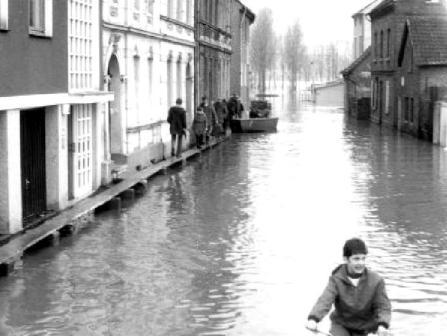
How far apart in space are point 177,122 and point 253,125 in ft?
53.0

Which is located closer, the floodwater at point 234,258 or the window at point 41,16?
the floodwater at point 234,258

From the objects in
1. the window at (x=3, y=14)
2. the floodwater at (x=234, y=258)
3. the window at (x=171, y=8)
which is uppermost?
the window at (x=171, y=8)

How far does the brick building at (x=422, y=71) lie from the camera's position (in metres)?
37.6

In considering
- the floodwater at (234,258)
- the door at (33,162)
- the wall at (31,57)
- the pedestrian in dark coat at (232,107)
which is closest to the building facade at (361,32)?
the pedestrian in dark coat at (232,107)

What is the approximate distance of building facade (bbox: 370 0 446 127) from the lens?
4612 cm

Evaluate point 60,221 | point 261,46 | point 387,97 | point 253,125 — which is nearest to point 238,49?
point 387,97

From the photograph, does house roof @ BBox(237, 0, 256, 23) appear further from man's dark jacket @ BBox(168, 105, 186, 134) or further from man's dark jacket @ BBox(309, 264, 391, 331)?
man's dark jacket @ BBox(309, 264, 391, 331)

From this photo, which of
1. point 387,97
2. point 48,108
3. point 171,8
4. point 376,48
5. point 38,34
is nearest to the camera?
point 38,34

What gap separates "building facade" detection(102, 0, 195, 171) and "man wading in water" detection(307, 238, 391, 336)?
548 inches

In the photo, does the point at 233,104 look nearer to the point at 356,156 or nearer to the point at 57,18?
the point at 356,156

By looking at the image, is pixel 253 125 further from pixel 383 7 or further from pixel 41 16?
pixel 41 16

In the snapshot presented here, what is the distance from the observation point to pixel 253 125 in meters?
42.8

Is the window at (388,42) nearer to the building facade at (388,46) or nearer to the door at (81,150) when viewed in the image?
the building facade at (388,46)

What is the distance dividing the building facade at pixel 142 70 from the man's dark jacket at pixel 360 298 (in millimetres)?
13919
